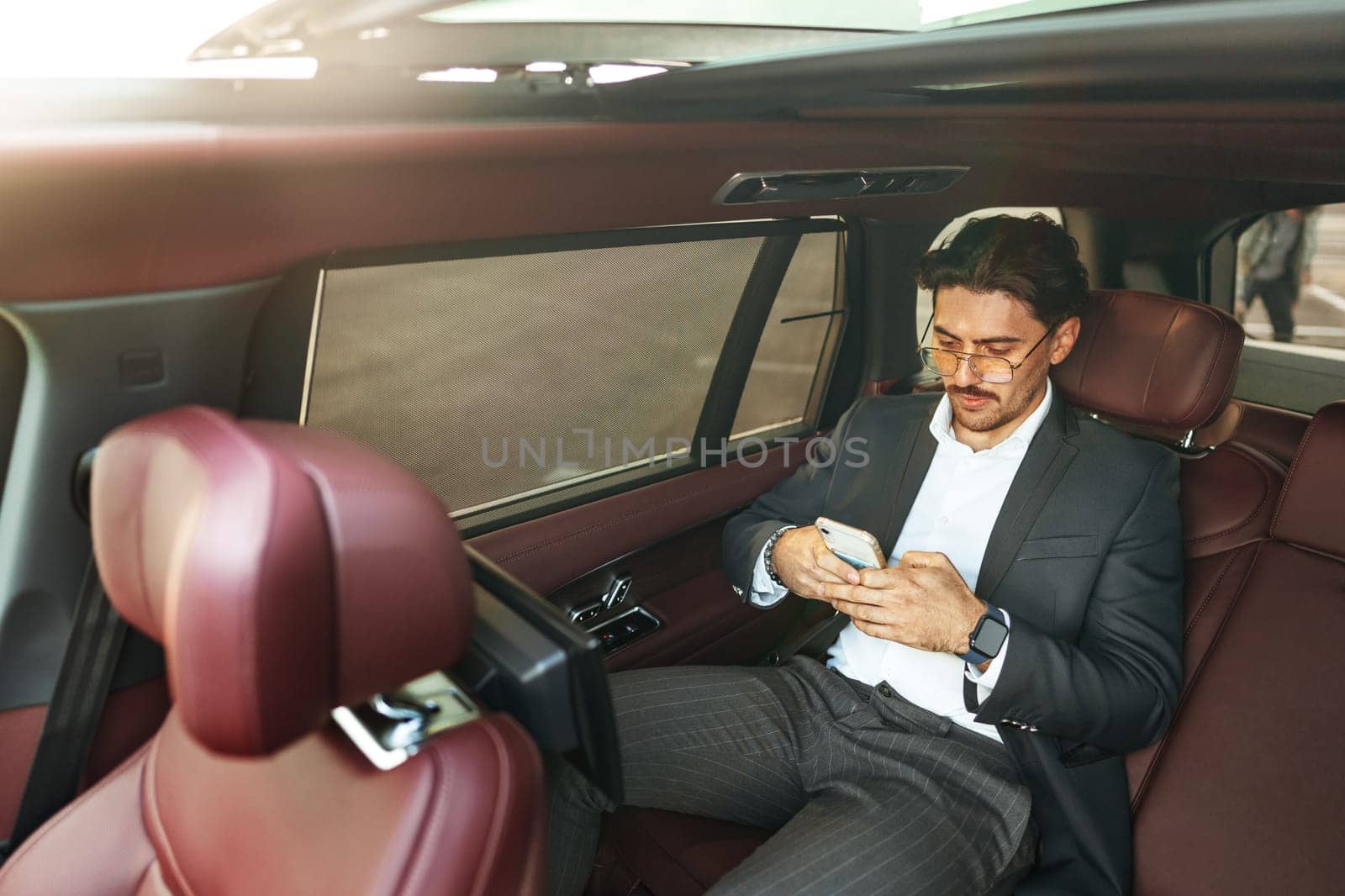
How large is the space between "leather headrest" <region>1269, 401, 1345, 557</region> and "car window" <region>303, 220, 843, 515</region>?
123 cm

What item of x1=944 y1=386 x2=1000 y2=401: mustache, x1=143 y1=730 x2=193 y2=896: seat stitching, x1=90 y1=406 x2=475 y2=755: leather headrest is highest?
x1=90 y1=406 x2=475 y2=755: leather headrest

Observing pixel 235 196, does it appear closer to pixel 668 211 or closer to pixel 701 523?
pixel 668 211

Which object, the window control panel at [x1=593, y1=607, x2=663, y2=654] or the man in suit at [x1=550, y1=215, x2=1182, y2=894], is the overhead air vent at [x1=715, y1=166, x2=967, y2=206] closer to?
the man in suit at [x1=550, y1=215, x2=1182, y2=894]

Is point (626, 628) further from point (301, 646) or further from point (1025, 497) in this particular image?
point (301, 646)

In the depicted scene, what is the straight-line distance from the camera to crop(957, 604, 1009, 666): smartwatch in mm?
1565

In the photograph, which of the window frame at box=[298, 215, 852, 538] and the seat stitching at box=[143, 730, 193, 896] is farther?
the window frame at box=[298, 215, 852, 538]

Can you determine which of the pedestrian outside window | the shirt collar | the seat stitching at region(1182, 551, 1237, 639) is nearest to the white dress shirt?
the shirt collar

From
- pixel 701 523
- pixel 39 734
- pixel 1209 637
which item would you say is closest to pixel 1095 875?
pixel 1209 637

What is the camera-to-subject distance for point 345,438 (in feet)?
3.23

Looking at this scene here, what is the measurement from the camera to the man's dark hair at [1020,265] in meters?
1.81

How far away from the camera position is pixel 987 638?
157 cm

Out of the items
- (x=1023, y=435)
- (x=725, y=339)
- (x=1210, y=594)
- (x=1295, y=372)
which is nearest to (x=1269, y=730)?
(x=1210, y=594)

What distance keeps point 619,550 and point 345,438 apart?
123 cm

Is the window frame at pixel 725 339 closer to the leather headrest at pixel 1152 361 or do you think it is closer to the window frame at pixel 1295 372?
the leather headrest at pixel 1152 361
